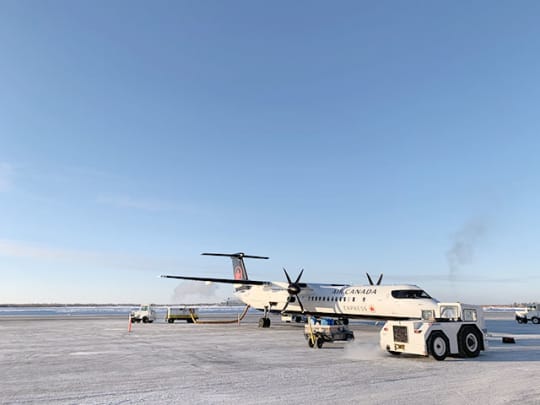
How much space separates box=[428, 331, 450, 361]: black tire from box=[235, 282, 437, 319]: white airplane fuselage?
22.9 ft

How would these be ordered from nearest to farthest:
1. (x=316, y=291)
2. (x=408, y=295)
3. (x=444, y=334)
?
(x=444, y=334), (x=408, y=295), (x=316, y=291)

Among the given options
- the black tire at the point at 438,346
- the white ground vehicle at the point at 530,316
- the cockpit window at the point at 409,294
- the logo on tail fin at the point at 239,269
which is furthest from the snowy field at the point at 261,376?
the white ground vehicle at the point at 530,316

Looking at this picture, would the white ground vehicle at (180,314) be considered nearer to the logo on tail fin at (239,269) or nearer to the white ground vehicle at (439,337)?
the logo on tail fin at (239,269)

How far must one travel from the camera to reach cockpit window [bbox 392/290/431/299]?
918 inches

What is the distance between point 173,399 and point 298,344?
12056mm

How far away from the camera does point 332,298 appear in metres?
30.0

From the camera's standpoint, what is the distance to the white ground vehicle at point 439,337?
14344 mm

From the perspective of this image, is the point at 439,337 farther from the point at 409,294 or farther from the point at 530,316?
the point at 530,316

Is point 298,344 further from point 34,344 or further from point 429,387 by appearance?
point 34,344

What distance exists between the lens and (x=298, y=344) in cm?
2011

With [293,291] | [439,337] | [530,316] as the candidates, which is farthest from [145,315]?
[530,316]

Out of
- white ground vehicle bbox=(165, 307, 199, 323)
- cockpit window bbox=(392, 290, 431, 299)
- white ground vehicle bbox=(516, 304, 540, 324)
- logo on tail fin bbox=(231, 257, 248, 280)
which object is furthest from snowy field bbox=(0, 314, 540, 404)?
white ground vehicle bbox=(516, 304, 540, 324)

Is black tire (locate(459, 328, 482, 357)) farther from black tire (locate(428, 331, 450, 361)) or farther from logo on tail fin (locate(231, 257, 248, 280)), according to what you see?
logo on tail fin (locate(231, 257, 248, 280))

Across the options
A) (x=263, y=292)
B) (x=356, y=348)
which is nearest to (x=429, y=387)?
(x=356, y=348)
